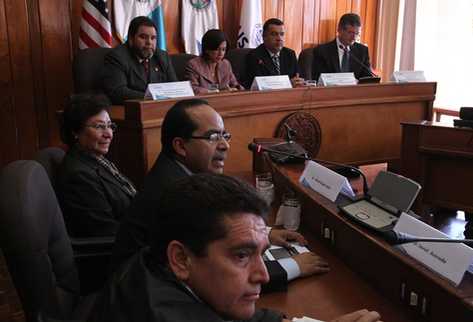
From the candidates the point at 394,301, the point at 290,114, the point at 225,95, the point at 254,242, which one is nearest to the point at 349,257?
the point at 394,301

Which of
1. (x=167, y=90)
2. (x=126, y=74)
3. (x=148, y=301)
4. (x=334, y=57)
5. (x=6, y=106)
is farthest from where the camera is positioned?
(x=334, y=57)

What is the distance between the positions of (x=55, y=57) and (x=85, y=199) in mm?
2554

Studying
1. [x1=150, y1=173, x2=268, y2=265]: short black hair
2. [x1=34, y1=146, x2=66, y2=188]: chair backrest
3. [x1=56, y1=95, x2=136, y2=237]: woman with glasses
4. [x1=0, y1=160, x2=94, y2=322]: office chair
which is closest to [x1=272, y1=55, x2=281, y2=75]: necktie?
[x1=56, y1=95, x2=136, y2=237]: woman with glasses

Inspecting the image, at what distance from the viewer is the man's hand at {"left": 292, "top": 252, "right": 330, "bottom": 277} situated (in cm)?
144

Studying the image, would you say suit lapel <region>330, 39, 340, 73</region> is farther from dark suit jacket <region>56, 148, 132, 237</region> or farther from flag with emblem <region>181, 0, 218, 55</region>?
dark suit jacket <region>56, 148, 132, 237</region>

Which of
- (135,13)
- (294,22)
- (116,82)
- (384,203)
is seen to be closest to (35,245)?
(384,203)

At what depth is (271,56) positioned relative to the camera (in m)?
4.18

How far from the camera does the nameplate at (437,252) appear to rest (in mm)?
1056

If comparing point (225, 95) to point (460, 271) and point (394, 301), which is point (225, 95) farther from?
point (460, 271)

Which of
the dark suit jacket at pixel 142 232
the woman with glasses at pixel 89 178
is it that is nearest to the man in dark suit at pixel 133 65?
the woman with glasses at pixel 89 178

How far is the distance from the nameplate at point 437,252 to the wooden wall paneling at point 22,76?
3.51 metres

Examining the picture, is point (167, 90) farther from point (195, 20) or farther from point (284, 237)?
point (195, 20)

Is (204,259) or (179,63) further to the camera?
(179,63)

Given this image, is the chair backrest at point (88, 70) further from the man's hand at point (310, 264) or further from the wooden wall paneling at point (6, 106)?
the man's hand at point (310, 264)
